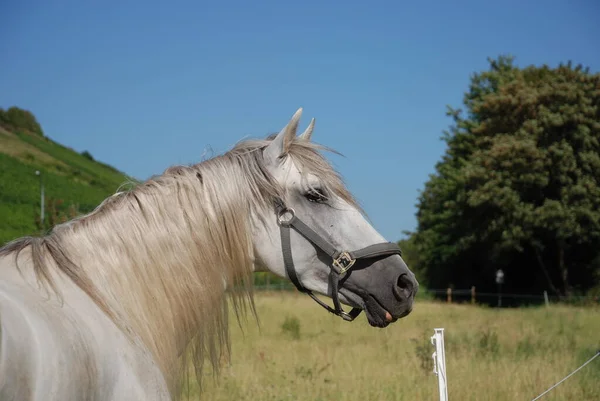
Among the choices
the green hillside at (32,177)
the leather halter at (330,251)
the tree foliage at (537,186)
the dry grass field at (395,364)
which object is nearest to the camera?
the leather halter at (330,251)

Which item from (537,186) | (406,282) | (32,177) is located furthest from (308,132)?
(32,177)

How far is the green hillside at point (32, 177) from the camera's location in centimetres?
3547

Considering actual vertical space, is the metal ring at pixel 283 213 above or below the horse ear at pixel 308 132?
below

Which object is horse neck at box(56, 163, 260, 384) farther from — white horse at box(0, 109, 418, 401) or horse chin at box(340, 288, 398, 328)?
horse chin at box(340, 288, 398, 328)

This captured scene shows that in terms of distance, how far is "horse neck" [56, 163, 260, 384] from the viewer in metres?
2.50

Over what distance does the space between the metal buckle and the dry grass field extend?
160cm

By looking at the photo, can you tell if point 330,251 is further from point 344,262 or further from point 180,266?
point 180,266

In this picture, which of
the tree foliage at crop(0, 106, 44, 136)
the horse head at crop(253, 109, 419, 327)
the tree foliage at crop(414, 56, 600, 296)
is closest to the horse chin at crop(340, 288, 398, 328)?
the horse head at crop(253, 109, 419, 327)

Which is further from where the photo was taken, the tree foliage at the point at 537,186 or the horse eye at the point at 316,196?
the tree foliage at the point at 537,186

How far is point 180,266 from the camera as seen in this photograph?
2668 mm

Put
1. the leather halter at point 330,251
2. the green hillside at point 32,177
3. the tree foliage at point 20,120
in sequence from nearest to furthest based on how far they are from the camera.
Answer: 1. the leather halter at point 330,251
2. the green hillside at point 32,177
3. the tree foliage at point 20,120

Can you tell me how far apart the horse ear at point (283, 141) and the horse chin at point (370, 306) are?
0.75 metres

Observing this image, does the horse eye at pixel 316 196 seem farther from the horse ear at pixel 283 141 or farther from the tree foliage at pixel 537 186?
the tree foliage at pixel 537 186

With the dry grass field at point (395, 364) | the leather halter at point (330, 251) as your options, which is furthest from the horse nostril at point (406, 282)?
the dry grass field at point (395, 364)
